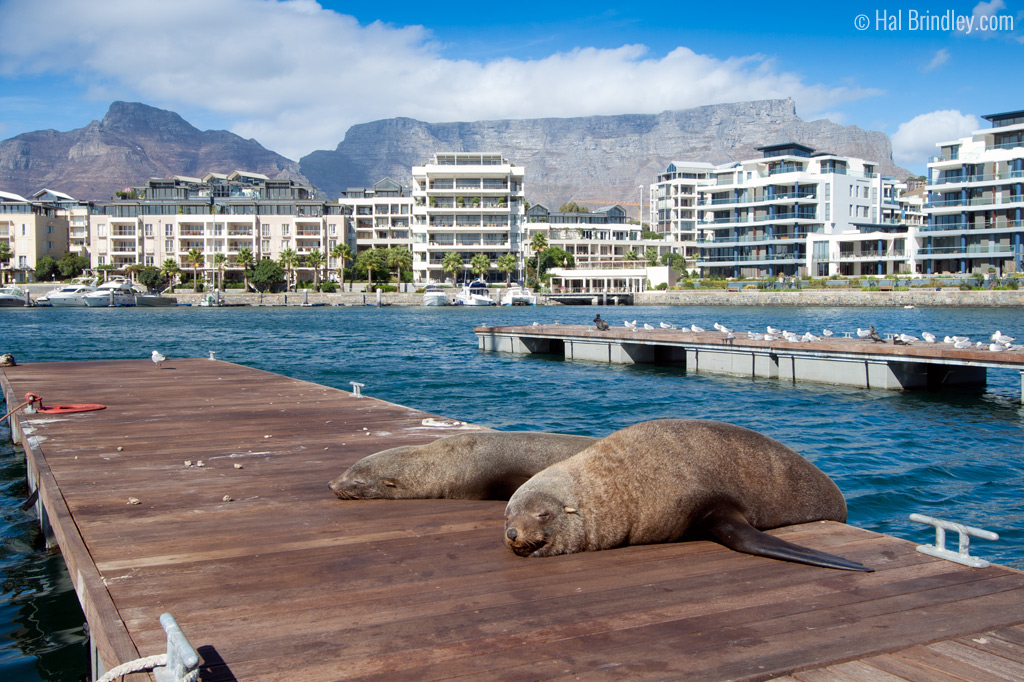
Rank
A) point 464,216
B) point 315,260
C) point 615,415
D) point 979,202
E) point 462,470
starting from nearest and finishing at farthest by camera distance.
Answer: point 462,470, point 615,415, point 979,202, point 464,216, point 315,260

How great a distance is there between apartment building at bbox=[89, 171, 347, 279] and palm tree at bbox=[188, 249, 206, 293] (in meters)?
1.00

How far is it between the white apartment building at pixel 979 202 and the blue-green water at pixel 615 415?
43.1 metres

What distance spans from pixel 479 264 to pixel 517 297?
10.6 metres

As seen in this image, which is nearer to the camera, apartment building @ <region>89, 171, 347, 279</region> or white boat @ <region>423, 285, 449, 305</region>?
white boat @ <region>423, 285, 449, 305</region>

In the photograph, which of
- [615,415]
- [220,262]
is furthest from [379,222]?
[615,415]

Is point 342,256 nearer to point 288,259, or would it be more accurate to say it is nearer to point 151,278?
point 288,259

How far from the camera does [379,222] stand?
136875 mm

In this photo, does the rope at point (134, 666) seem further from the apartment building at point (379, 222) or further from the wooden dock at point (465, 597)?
the apartment building at point (379, 222)

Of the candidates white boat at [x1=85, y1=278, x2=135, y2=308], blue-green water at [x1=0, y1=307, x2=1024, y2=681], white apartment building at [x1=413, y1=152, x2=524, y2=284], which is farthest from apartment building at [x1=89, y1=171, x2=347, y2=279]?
blue-green water at [x1=0, y1=307, x2=1024, y2=681]

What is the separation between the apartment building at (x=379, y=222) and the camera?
443ft

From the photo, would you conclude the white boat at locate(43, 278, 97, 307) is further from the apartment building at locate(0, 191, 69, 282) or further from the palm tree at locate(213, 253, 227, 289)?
the apartment building at locate(0, 191, 69, 282)

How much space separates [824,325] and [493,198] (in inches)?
2607

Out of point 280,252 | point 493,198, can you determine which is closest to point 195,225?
point 280,252

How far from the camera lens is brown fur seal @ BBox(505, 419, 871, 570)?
5902mm
